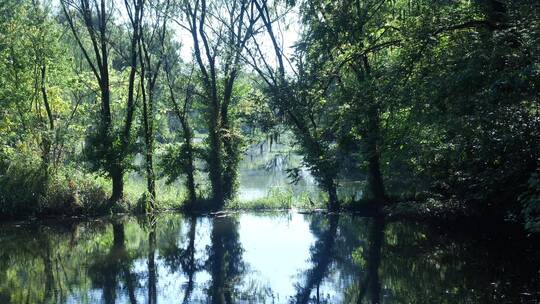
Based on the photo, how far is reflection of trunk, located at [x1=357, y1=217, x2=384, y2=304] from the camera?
9426 mm

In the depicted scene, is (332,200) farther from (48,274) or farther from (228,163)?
(48,274)

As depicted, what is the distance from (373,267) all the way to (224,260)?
11.2ft

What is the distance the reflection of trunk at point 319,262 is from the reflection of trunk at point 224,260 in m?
1.24

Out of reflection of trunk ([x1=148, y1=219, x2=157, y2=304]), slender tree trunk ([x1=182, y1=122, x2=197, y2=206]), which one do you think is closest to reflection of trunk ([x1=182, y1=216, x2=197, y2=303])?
reflection of trunk ([x1=148, y1=219, x2=157, y2=304])

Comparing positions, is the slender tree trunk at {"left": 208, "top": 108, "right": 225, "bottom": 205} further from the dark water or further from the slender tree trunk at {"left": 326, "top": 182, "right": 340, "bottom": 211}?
the dark water

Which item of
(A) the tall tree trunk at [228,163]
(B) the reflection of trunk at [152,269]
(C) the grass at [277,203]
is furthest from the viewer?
(A) the tall tree trunk at [228,163]

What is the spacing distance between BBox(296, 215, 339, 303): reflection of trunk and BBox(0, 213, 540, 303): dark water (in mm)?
23

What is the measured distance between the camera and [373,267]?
37.4 feet

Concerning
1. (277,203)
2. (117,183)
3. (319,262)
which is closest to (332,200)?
(277,203)

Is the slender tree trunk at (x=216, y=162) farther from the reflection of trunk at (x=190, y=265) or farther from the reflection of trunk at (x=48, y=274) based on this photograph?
the reflection of trunk at (x=48, y=274)

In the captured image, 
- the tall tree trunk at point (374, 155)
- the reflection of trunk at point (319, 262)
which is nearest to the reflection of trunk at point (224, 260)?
the reflection of trunk at point (319, 262)

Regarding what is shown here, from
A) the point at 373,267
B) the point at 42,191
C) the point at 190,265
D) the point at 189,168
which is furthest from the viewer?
the point at 189,168

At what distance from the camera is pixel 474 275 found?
10133 mm

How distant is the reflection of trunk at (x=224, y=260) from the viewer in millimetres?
10070
